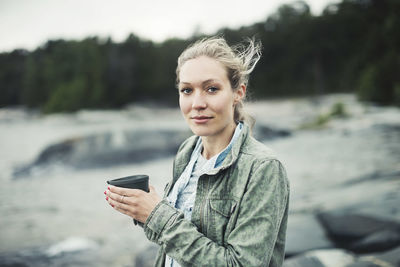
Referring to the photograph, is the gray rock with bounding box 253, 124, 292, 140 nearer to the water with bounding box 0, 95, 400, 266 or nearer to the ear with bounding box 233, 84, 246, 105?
the water with bounding box 0, 95, 400, 266

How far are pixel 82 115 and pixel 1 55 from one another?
9.20m

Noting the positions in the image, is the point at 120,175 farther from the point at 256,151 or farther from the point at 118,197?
the point at 256,151

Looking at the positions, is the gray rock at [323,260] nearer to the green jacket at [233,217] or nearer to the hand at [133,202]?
the green jacket at [233,217]

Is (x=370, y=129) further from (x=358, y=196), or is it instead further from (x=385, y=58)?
(x=358, y=196)

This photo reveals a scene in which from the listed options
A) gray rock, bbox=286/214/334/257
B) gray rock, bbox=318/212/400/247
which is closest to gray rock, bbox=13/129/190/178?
gray rock, bbox=286/214/334/257

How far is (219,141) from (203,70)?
1.16ft

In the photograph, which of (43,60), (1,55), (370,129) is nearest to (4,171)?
(1,55)

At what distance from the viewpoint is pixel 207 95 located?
1.52 metres

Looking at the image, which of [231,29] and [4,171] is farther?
[231,29]

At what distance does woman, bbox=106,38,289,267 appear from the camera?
1272mm

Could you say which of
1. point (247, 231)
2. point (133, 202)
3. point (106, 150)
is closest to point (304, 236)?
point (247, 231)

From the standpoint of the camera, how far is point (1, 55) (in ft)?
38.7

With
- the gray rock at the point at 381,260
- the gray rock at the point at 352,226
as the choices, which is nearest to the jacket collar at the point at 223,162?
the gray rock at the point at 381,260

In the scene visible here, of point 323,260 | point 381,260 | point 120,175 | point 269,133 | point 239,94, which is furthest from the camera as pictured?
point 269,133
